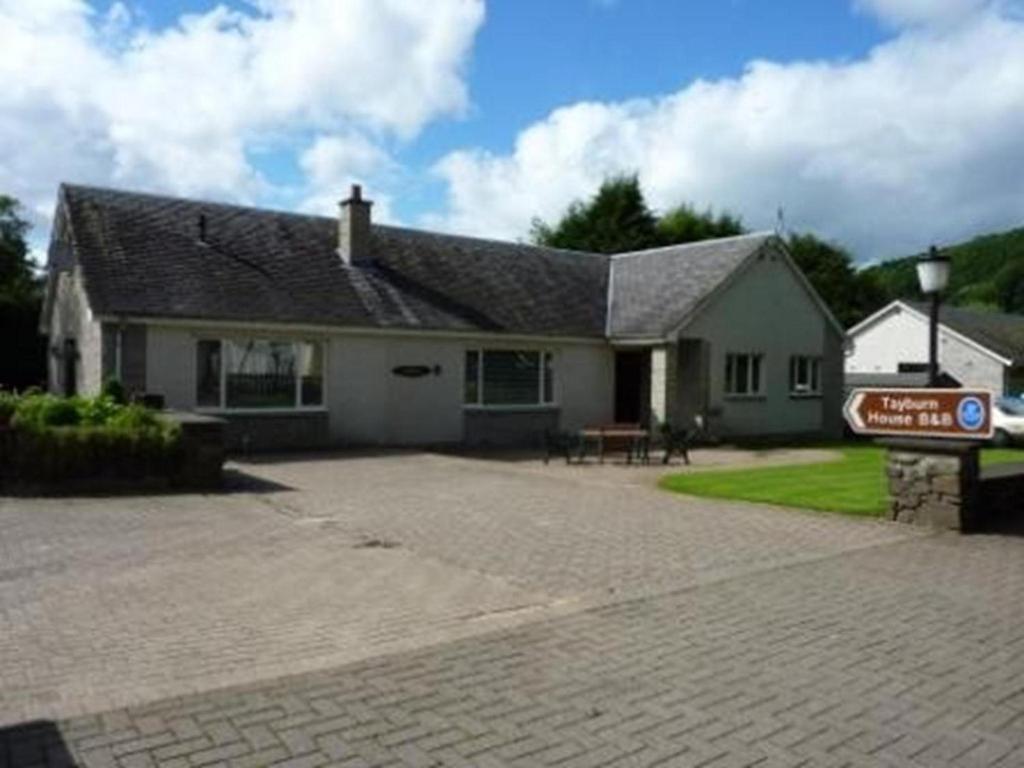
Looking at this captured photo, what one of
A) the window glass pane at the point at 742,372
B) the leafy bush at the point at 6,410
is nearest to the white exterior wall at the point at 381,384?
the leafy bush at the point at 6,410

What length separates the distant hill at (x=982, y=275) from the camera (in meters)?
89.4

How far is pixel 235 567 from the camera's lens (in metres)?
9.56

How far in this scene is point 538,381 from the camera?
26.5m

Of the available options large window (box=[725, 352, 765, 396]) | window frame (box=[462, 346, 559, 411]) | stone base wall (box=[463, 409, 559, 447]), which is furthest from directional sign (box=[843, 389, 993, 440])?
large window (box=[725, 352, 765, 396])

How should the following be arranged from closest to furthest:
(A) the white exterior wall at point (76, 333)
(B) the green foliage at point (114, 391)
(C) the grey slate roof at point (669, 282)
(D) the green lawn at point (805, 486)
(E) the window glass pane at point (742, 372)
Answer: (D) the green lawn at point (805, 486), (B) the green foliage at point (114, 391), (A) the white exterior wall at point (76, 333), (C) the grey slate roof at point (669, 282), (E) the window glass pane at point (742, 372)

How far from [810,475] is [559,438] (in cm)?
545

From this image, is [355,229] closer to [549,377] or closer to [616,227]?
[549,377]

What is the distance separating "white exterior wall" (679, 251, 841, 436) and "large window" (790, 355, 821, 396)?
0.71 feet

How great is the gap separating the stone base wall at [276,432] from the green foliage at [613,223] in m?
32.6

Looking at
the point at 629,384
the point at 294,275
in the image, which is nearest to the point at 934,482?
the point at 294,275

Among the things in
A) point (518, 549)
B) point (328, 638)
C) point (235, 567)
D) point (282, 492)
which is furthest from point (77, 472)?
point (328, 638)

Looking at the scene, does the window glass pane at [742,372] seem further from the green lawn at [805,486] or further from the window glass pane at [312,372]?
the window glass pane at [312,372]

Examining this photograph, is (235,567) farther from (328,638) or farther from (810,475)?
(810,475)

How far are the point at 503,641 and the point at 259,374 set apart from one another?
15738 mm
